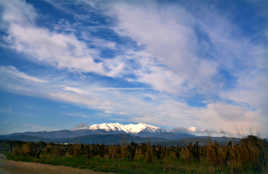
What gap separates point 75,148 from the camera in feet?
98.8

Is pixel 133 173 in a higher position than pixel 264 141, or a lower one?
lower

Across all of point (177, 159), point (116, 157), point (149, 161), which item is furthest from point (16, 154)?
point (177, 159)

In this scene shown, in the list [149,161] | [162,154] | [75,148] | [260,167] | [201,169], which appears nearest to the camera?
[260,167]

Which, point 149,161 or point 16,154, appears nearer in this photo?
point 149,161

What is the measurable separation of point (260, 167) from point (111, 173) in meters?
9.91

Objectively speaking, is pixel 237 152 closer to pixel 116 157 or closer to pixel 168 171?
pixel 168 171

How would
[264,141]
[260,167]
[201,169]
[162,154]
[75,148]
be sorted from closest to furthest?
[260,167]
[201,169]
[264,141]
[162,154]
[75,148]

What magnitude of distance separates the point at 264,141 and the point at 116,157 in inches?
558

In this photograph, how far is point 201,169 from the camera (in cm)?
1797

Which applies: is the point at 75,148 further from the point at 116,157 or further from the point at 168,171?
the point at 168,171

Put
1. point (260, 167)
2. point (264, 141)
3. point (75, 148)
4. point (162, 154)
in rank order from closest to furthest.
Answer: point (260, 167) < point (264, 141) < point (162, 154) < point (75, 148)

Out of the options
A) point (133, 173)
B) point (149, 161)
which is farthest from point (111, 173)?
point (149, 161)

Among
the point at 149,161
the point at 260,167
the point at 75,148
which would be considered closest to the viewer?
the point at 260,167

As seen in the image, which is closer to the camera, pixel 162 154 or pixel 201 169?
pixel 201 169
